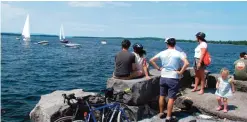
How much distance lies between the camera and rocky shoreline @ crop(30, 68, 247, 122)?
25.9 feet

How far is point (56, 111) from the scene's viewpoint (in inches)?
299

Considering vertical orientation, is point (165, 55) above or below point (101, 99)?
above

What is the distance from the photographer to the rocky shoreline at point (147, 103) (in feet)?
25.9

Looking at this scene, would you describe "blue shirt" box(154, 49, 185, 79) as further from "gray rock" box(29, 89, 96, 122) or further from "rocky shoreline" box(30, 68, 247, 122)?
"gray rock" box(29, 89, 96, 122)

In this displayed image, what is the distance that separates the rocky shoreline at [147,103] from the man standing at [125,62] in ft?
0.91

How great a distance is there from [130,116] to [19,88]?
15.3 meters

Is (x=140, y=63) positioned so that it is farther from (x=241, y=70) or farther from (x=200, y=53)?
(x=241, y=70)

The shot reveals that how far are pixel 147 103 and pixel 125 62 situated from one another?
142cm

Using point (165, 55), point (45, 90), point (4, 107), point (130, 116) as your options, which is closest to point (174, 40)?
point (165, 55)

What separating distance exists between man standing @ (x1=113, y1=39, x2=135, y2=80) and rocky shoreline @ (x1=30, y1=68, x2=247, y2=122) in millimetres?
278

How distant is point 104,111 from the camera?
708cm

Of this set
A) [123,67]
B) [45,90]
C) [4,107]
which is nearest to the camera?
[123,67]

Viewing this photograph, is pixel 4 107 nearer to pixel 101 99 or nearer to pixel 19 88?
pixel 19 88

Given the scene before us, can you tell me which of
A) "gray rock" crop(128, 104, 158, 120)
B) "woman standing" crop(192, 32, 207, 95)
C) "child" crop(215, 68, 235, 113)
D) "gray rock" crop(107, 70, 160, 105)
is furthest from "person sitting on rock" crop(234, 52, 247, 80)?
"gray rock" crop(128, 104, 158, 120)
